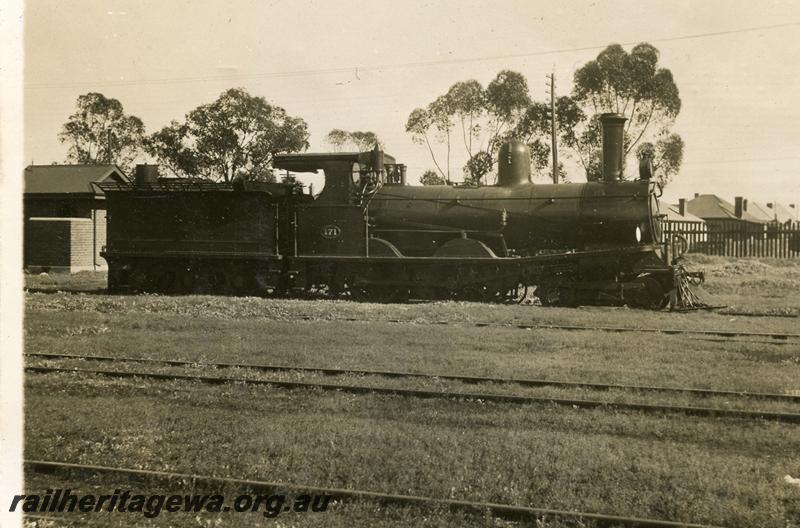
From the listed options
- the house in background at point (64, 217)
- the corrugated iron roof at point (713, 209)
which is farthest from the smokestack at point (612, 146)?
the corrugated iron roof at point (713, 209)

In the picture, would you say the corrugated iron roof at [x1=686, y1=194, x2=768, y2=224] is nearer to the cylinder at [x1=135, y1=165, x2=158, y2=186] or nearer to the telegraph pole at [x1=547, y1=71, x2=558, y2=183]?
the telegraph pole at [x1=547, y1=71, x2=558, y2=183]

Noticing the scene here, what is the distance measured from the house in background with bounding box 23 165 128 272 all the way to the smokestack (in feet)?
61.8

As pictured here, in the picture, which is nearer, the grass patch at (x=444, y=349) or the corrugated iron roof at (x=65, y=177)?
the grass patch at (x=444, y=349)

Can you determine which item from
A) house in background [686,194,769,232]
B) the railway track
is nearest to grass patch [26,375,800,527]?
the railway track

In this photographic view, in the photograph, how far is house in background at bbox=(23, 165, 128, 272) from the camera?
25953mm

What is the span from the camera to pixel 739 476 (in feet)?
17.0

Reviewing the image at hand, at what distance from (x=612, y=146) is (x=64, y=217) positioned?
75.9 ft

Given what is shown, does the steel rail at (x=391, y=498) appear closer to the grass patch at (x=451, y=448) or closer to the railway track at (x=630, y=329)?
the grass patch at (x=451, y=448)

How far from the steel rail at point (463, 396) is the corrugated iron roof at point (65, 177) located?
894 inches

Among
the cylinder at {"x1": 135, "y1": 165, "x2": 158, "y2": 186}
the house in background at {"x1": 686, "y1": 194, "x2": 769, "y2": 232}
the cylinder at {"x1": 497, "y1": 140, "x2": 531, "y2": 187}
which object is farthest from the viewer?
the house in background at {"x1": 686, "y1": 194, "x2": 769, "y2": 232}

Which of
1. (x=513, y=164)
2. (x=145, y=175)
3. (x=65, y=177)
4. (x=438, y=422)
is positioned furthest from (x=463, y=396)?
(x=65, y=177)

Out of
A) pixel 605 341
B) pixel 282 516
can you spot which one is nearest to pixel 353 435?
pixel 282 516

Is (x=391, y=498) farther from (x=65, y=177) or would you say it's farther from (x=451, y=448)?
(x=65, y=177)

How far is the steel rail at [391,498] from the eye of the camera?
4457 millimetres
